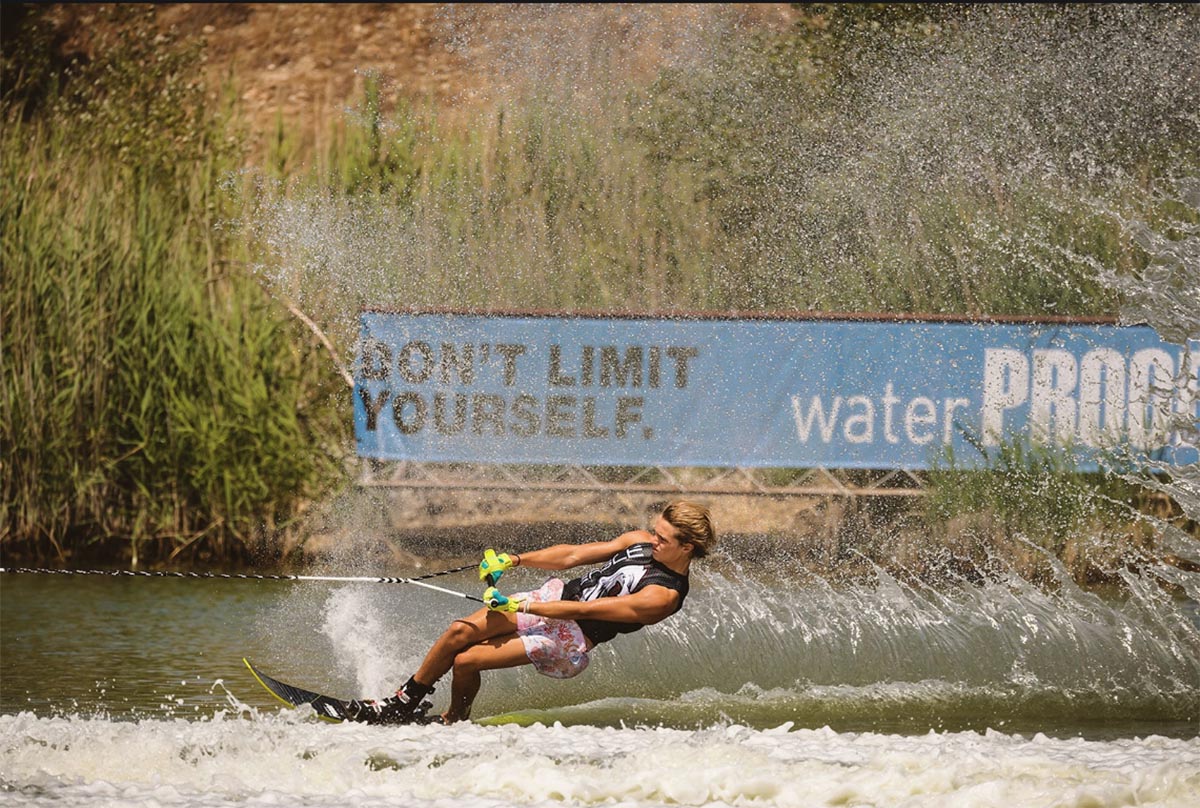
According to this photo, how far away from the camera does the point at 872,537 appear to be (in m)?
12.8

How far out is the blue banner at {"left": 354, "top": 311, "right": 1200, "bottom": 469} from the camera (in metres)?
11.5

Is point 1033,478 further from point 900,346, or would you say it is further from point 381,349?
point 381,349

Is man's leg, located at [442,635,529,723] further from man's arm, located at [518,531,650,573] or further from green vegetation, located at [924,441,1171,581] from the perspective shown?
green vegetation, located at [924,441,1171,581]

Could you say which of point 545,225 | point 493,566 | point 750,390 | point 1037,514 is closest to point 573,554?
point 493,566

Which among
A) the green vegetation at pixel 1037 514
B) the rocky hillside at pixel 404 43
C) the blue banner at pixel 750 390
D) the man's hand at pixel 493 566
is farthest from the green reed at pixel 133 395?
the rocky hillside at pixel 404 43

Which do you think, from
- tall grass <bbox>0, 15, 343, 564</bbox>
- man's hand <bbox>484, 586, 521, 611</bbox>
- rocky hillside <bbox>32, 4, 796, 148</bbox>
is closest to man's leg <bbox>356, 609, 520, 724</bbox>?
man's hand <bbox>484, 586, 521, 611</bbox>

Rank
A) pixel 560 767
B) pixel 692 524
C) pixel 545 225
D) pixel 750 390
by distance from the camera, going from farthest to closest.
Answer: pixel 545 225 → pixel 750 390 → pixel 692 524 → pixel 560 767

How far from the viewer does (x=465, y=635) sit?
273 inches

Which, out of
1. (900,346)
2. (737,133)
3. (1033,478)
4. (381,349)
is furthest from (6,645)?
(737,133)

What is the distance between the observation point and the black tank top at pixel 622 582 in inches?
271

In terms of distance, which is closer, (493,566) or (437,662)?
(493,566)

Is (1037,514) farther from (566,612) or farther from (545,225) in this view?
(566,612)

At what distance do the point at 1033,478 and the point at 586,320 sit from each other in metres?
3.40

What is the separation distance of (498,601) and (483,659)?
488 millimetres
